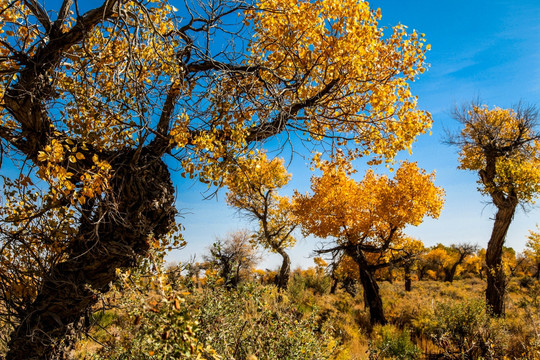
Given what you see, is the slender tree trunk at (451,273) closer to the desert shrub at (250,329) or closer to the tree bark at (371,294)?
the tree bark at (371,294)

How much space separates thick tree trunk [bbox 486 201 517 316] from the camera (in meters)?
11.5

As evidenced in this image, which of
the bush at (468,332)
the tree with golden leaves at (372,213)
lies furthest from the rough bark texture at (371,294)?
the bush at (468,332)

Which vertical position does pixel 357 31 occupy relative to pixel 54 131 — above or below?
above

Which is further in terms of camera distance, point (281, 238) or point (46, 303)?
point (281, 238)

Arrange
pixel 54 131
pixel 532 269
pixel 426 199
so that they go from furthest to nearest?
pixel 532 269, pixel 426 199, pixel 54 131

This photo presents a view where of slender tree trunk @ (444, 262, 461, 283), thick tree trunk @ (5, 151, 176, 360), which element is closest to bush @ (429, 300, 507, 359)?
thick tree trunk @ (5, 151, 176, 360)

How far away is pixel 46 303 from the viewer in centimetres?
402

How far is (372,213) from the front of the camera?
1268 centimetres

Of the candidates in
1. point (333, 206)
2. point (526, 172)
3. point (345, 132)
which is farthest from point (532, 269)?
point (345, 132)

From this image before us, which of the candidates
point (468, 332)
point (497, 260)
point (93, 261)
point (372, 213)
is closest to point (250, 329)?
point (93, 261)

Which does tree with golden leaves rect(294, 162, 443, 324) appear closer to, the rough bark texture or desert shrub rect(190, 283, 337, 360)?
the rough bark texture

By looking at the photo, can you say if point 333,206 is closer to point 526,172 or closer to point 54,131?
point 526,172

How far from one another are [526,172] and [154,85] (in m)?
13.2

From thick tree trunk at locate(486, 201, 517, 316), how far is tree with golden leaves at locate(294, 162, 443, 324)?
7.56ft
